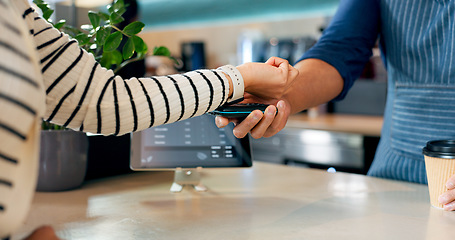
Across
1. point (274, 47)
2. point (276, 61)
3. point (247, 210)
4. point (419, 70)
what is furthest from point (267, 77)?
point (274, 47)

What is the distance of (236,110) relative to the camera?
0.88 meters

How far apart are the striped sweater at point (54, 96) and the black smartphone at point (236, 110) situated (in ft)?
0.15

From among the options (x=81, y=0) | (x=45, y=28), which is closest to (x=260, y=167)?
(x=45, y=28)

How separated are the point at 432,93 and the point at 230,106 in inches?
22.8

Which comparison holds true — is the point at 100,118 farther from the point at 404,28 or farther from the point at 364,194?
the point at 404,28

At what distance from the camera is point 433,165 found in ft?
2.88

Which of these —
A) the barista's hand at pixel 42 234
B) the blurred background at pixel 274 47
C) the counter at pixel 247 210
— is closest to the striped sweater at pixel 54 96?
the barista's hand at pixel 42 234

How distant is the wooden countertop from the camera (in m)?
2.38

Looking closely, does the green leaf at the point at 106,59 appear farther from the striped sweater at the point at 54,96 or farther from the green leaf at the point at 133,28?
the striped sweater at the point at 54,96

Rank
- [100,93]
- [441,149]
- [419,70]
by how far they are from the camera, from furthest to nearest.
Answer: [419,70]
[441,149]
[100,93]

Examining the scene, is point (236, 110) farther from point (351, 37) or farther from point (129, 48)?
point (351, 37)

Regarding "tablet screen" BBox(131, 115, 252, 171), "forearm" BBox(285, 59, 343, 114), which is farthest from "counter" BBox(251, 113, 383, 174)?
"tablet screen" BBox(131, 115, 252, 171)

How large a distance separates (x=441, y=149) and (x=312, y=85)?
41 centimetres

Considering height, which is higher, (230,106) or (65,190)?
(230,106)
